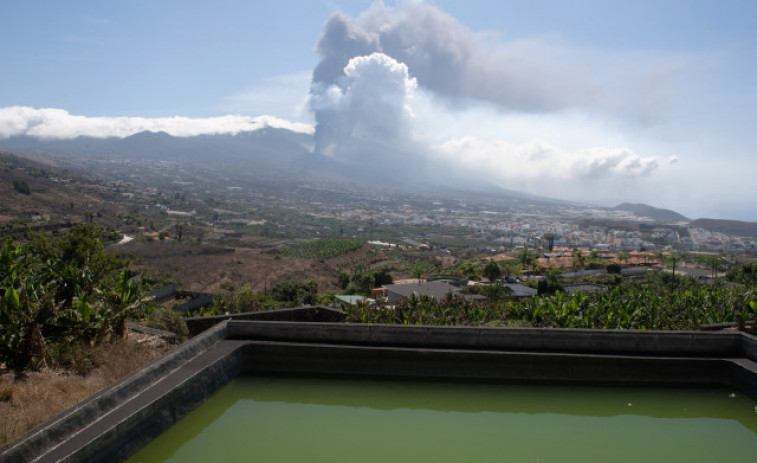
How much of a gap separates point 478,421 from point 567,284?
38366 mm

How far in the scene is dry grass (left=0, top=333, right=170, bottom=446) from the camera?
5305 mm

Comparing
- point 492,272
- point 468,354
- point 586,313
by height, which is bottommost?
point 492,272

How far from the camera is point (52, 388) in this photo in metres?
6.34

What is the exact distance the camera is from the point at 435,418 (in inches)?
263

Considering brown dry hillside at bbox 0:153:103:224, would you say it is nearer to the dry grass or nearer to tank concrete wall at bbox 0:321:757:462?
the dry grass

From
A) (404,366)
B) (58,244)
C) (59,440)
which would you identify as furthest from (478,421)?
(58,244)

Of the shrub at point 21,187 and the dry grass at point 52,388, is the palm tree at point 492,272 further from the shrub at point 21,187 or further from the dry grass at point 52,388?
the shrub at point 21,187

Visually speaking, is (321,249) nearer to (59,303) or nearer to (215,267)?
(215,267)

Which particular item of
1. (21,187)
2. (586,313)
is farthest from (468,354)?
(21,187)

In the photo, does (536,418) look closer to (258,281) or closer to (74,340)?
(74,340)

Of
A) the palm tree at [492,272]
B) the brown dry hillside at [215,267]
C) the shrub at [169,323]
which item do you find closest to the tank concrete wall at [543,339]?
the shrub at [169,323]

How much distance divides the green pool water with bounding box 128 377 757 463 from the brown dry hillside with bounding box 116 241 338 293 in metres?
33.4

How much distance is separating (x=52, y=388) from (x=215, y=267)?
42.9m

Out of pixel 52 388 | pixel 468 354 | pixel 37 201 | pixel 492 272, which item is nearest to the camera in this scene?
pixel 52 388
